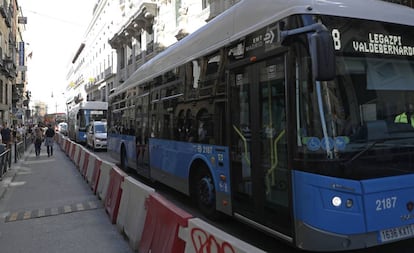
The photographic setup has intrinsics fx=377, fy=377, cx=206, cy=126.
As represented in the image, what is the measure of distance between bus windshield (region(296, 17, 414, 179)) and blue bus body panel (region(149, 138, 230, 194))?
6.09 ft

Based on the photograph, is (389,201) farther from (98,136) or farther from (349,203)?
(98,136)

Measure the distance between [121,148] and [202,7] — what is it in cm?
1264

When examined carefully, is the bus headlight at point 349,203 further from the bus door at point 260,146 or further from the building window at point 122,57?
the building window at point 122,57

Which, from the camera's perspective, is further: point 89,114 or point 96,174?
point 89,114

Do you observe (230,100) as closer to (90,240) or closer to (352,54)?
(352,54)

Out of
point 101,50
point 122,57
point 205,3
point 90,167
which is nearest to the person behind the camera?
point 90,167

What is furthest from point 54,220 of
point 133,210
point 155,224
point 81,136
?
point 81,136

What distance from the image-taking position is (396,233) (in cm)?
393

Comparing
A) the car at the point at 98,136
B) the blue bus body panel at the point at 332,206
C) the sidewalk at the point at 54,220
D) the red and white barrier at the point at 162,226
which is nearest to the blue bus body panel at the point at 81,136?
the car at the point at 98,136

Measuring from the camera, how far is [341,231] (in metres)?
3.73

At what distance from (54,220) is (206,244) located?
4.76 metres

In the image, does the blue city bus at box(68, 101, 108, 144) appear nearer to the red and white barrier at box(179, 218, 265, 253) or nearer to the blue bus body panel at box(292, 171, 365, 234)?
the blue bus body panel at box(292, 171, 365, 234)

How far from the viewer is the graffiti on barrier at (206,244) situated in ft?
8.68

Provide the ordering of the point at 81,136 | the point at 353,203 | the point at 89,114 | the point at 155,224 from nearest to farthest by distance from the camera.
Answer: the point at 353,203 < the point at 155,224 < the point at 89,114 < the point at 81,136
